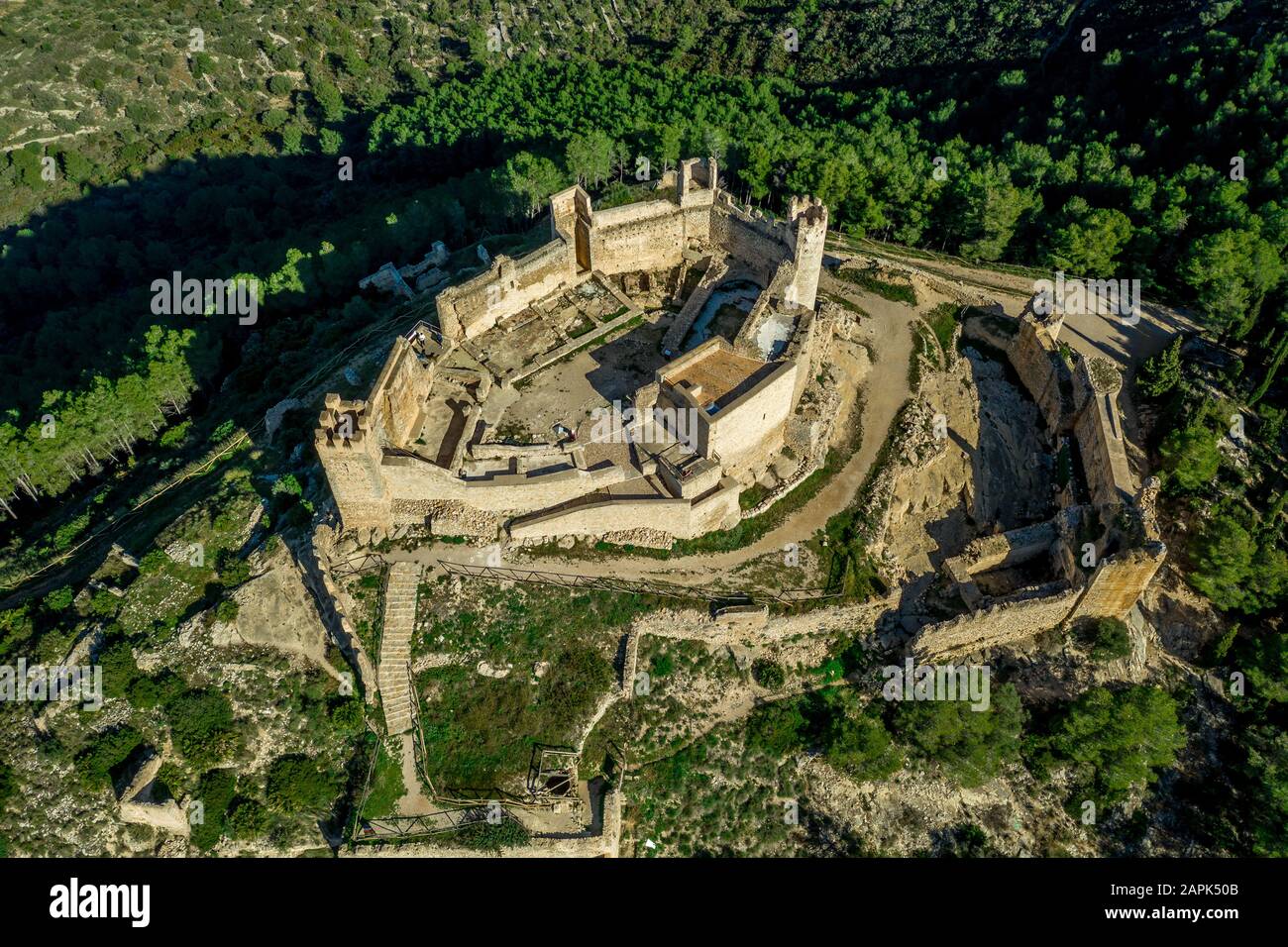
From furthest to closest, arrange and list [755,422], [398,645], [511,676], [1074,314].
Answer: [1074,314]
[755,422]
[398,645]
[511,676]

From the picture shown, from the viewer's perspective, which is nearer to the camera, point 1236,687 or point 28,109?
point 1236,687

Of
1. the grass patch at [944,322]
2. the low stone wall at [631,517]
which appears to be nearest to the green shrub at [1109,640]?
the grass patch at [944,322]

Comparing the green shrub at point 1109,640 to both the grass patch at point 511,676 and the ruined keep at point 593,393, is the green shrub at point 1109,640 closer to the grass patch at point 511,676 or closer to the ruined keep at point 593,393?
the ruined keep at point 593,393

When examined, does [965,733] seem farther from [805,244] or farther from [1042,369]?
[805,244]

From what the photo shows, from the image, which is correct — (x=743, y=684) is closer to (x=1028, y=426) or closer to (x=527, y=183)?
(x=1028, y=426)

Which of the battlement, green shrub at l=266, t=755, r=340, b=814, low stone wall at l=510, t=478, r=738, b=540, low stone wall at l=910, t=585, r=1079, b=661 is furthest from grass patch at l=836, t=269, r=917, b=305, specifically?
green shrub at l=266, t=755, r=340, b=814

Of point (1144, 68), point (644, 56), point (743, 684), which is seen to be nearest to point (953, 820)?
point (743, 684)

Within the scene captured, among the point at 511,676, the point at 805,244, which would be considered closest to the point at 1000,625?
the point at 805,244
